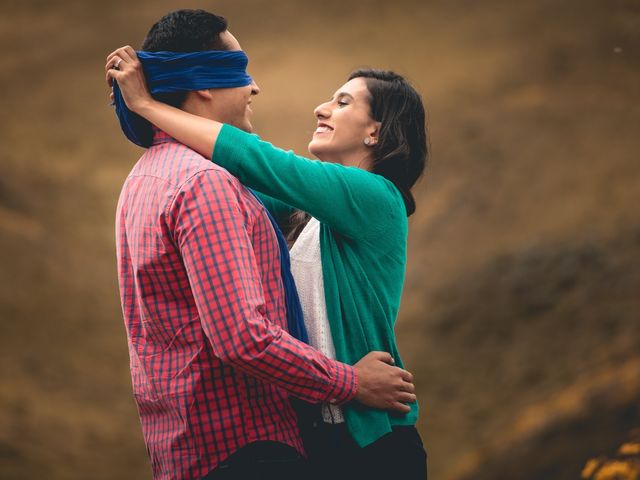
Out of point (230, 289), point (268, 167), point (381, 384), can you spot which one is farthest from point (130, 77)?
point (381, 384)

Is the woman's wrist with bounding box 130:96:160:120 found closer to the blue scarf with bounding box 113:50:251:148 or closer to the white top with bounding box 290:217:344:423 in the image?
the blue scarf with bounding box 113:50:251:148

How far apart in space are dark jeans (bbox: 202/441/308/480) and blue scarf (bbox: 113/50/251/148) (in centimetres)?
74

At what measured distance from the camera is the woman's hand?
1825mm

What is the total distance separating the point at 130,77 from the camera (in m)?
1.83

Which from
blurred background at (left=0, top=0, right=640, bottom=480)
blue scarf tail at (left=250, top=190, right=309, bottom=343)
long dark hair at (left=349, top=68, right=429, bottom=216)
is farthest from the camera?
blurred background at (left=0, top=0, right=640, bottom=480)

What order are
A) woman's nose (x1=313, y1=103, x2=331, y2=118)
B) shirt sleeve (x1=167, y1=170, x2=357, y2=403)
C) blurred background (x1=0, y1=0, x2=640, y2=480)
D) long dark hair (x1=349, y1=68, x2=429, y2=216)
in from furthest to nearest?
blurred background (x1=0, y1=0, x2=640, y2=480) < woman's nose (x1=313, y1=103, x2=331, y2=118) < long dark hair (x1=349, y1=68, x2=429, y2=216) < shirt sleeve (x1=167, y1=170, x2=357, y2=403)

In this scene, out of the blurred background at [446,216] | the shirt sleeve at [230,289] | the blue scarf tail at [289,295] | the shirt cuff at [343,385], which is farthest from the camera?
the blurred background at [446,216]

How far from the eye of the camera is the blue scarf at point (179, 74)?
183 centimetres

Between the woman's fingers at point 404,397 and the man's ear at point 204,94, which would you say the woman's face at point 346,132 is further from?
the woman's fingers at point 404,397

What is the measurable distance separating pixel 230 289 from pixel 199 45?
62 cm

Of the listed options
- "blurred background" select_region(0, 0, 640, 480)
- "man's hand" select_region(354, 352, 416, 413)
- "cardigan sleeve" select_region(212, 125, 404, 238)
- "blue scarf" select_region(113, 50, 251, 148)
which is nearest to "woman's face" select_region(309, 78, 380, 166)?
"cardigan sleeve" select_region(212, 125, 404, 238)

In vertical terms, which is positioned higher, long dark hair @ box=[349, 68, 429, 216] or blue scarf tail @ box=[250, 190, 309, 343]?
long dark hair @ box=[349, 68, 429, 216]

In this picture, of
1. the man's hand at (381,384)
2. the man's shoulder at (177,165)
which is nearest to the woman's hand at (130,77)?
the man's shoulder at (177,165)

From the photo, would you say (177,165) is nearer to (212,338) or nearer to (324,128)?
(212,338)
